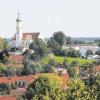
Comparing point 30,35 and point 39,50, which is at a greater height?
point 30,35

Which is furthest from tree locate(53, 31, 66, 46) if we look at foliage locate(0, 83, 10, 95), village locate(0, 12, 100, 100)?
foliage locate(0, 83, 10, 95)

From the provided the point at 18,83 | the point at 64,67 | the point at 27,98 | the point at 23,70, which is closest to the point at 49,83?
the point at 27,98

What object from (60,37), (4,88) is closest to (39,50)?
(60,37)

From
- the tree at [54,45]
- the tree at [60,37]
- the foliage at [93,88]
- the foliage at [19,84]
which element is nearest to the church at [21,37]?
the tree at [60,37]

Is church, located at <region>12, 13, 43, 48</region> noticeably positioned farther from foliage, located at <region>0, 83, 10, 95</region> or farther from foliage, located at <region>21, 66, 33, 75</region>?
foliage, located at <region>0, 83, 10, 95</region>

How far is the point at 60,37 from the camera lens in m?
103

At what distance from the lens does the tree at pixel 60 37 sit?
10194 cm

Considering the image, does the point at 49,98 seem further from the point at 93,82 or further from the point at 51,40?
the point at 51,40

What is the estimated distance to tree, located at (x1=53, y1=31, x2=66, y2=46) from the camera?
4013 inches

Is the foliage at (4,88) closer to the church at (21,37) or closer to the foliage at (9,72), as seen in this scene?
the foliage at (9,72)

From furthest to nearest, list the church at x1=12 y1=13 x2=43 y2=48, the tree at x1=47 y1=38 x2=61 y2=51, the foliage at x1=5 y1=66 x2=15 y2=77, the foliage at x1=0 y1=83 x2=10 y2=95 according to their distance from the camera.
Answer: the church at x1=12 y1=13 x2=43 y2=48 → the tree at x1=47 y1=38 x2=61 y2=51 → the foliage at x1=5 y1=66 x2=15 y2=77 → the foliage at x1=0 y1=83 x2=10 y2=95

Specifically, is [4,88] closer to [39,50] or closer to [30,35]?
[39,50]

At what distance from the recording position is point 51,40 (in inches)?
3861

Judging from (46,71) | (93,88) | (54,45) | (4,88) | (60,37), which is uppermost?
(93,88)
